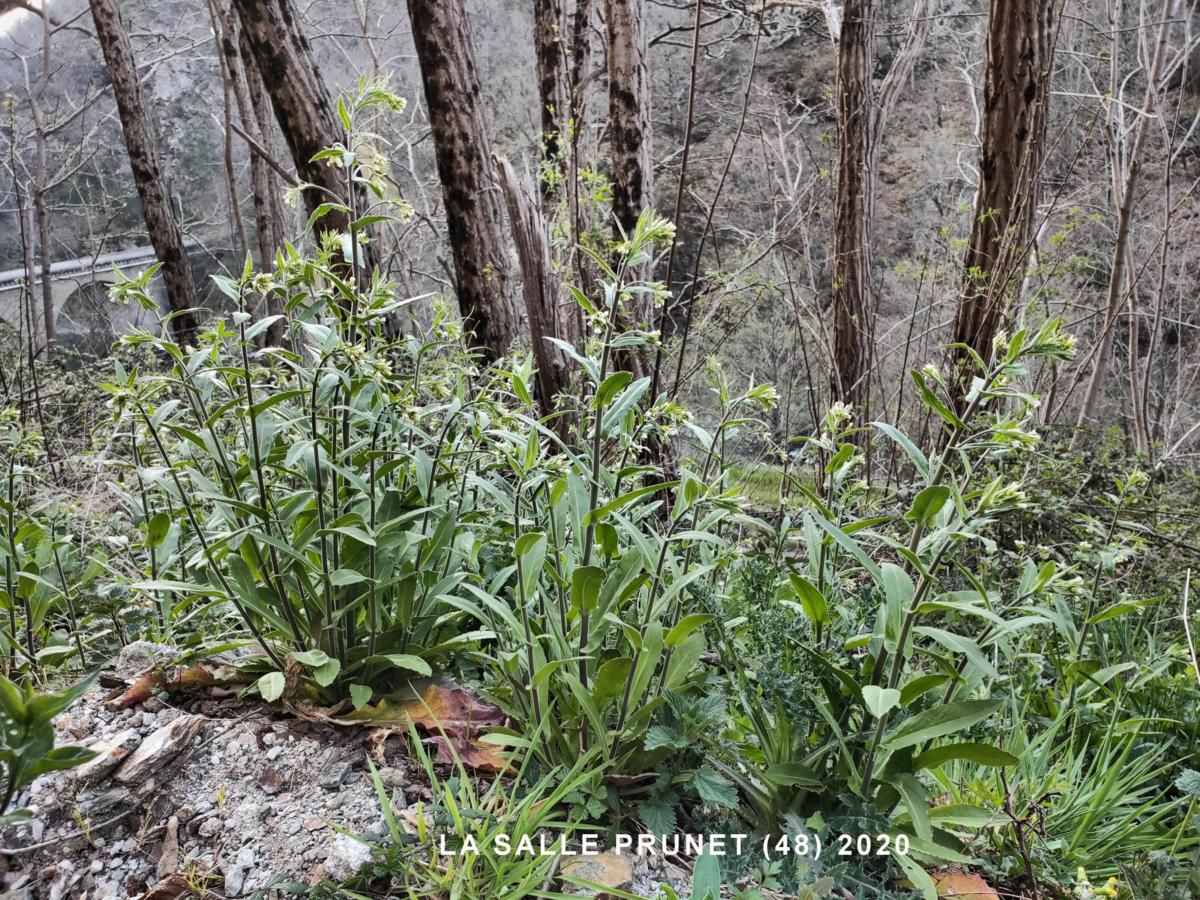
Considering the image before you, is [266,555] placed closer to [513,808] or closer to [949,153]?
[513,808]

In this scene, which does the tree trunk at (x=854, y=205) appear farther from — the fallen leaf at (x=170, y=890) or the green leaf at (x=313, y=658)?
the fallen leaf at (x=170, y=890)

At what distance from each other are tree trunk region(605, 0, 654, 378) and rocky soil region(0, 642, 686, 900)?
3.04 m

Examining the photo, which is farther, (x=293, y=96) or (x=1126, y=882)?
(x=293, y=96)

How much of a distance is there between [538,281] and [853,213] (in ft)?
8.54

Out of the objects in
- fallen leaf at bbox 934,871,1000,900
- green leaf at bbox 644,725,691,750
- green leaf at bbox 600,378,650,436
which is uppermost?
green leaf at bbox 600,378,650,436

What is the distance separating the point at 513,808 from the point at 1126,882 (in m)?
1.40

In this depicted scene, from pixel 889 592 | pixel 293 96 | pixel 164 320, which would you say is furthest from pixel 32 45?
pixel 889 592

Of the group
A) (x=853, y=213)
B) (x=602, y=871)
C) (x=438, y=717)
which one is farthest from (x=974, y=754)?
(x=853, y=213)

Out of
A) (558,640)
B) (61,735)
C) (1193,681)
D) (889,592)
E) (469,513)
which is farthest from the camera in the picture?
(1193,681)

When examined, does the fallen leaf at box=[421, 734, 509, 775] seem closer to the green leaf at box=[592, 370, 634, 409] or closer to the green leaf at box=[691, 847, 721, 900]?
the green leaf at box=[691, 847, 721, 900]

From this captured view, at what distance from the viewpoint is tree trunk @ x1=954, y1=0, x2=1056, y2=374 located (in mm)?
4047

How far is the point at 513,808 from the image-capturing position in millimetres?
1679

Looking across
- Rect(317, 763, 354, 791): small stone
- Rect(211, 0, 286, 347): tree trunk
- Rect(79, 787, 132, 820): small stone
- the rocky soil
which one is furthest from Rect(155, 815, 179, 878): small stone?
Rect(211, 0, 286, 347): tree trunk

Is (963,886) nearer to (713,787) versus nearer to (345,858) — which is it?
(713,787)
